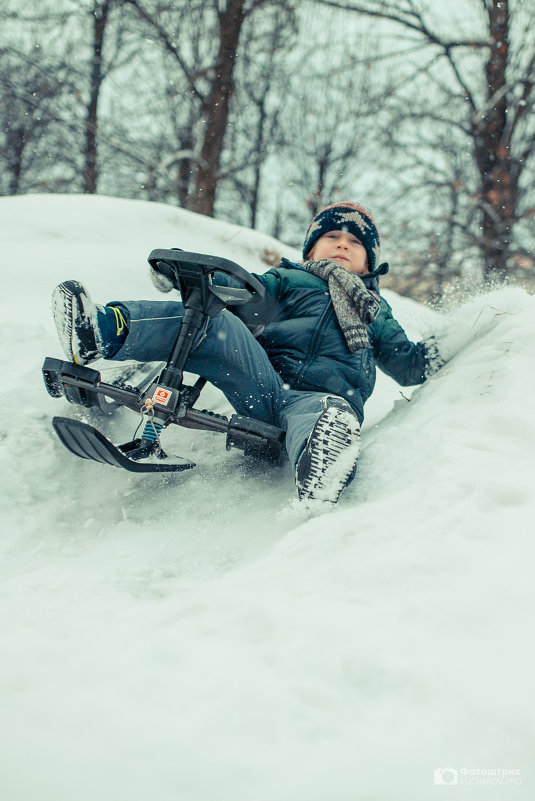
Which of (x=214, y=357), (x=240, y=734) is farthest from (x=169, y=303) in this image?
(x=240, y=734)

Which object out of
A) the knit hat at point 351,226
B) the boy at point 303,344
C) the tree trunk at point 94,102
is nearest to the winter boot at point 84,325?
the boy at point 303,344

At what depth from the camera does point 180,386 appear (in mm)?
1933

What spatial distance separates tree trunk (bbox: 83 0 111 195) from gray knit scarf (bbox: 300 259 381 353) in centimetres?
496

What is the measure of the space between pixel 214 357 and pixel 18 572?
3.09ft

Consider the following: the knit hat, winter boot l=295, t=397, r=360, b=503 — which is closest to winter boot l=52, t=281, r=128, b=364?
winter boot l=295, t=397, r=360, b=503

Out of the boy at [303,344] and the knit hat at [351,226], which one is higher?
the knit hat at [351,226]

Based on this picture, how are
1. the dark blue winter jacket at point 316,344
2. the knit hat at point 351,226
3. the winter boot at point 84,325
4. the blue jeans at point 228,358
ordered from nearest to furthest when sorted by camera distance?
the winter boot at point 84,325
the blue jeans at point 228,358
the dark blue winter jacket at point 316,344
the knit hat at point 351,226

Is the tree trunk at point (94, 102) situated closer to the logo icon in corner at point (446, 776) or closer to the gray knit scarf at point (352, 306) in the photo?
the gray knit scarf at point (352, 306)

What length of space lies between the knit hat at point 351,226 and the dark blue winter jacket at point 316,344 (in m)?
0.58

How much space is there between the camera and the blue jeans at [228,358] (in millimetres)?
1974

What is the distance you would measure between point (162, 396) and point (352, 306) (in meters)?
0.97


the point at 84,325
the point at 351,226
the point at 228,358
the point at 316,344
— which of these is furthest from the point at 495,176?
the point at 84,325

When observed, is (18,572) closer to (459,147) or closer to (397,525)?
(397,525)

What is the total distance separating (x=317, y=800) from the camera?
2.48ft
